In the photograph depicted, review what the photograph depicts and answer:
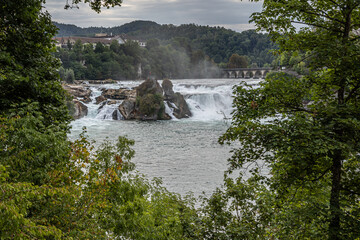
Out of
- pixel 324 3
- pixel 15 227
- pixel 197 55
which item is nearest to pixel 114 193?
pixel 15 227

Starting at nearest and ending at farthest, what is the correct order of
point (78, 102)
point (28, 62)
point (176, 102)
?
point (28, 62) < point (78, 102) < point (176, 102)

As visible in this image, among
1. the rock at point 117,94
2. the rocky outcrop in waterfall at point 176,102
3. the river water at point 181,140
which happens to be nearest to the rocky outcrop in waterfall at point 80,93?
the river water at point 181,140

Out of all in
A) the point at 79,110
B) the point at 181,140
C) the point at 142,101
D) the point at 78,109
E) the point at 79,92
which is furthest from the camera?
the point at 79,92

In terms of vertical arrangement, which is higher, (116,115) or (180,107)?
(180,107)

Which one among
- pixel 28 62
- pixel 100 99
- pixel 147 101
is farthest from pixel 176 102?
pixel 28 62

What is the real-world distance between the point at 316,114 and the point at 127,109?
1608 inches

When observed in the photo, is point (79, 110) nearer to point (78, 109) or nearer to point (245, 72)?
point (78, 109)

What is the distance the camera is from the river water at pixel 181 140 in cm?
2067

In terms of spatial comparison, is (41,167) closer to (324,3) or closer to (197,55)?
(324,3)

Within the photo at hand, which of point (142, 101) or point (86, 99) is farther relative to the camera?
point (86, 99)

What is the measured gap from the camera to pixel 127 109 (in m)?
46.5

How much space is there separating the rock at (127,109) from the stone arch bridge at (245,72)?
51495 millimetres

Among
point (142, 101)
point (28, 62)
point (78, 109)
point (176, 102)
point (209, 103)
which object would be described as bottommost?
point (78, 109)

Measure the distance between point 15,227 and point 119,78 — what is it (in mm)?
88804
